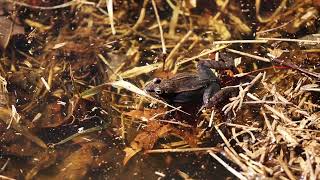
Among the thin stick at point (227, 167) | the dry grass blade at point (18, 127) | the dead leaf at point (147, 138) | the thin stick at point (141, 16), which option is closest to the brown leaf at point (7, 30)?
the dry grass blade at point (18, 127)

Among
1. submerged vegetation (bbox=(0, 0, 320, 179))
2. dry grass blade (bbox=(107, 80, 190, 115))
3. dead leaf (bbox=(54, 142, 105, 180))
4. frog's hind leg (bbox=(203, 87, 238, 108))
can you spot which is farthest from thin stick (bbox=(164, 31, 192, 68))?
dead leaf (bbox=(54, 142, 105, 180))

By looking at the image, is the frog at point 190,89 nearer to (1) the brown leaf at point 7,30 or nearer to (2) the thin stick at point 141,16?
(2) the thin stick at point 141,16

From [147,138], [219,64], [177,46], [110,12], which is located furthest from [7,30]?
[219,64]

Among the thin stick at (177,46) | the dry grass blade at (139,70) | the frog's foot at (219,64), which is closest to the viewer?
the frog's foot at (219,64)

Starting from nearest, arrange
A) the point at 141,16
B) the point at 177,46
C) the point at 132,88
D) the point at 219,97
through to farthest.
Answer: the point at 219,97
the point at 132,88
the point at 177,46
the point at 141,16

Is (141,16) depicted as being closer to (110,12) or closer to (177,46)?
(110,12)

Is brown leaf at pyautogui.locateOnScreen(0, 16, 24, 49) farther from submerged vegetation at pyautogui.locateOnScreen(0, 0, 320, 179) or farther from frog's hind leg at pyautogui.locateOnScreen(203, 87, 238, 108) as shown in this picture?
frog's hind leg at pyautogui.locateOnScreen(203, 87, 238, 108)
